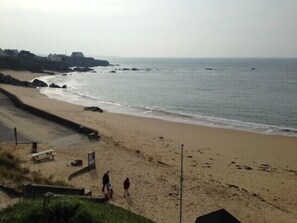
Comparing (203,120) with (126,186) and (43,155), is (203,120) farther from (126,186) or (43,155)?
(126,186)

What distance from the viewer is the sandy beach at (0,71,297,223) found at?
45.8 feet

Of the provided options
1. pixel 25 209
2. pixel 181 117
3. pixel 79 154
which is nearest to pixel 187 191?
pixel 79 154

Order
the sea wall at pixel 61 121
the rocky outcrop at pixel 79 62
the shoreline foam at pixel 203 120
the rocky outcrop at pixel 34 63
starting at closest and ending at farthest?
the sea wall at pixel 61 121 → the shoreline foam at pixel 203 120 → the rocky outcrop at pixel 34 63 → the rocky outcrop at pixel 79 62

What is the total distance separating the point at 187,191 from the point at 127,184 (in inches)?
106

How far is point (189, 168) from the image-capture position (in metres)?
19.4

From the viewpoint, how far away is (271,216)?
44.8ft

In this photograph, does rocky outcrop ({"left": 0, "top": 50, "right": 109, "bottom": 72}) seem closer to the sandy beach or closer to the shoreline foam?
the shoreline foam

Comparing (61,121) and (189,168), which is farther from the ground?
(61,121)

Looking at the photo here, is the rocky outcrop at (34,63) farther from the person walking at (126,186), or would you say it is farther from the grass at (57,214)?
the grass at (57,214)

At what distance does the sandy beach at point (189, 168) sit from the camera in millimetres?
13945

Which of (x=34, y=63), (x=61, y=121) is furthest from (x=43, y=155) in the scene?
(x=34, y=63)

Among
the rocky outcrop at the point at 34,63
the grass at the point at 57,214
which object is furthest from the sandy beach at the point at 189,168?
the rocky outcrop at the point at 34,63

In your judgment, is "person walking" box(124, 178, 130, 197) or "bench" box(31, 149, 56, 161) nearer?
"person walking" box(124, 178, 130, 197)

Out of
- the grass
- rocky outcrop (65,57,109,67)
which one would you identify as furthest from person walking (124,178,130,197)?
rocky outcrop (65,57,109,67)
